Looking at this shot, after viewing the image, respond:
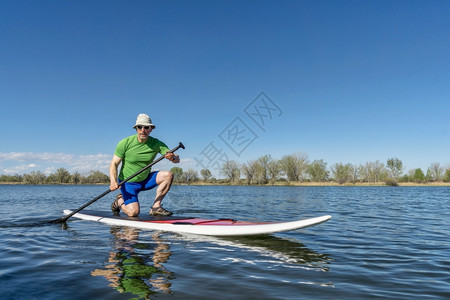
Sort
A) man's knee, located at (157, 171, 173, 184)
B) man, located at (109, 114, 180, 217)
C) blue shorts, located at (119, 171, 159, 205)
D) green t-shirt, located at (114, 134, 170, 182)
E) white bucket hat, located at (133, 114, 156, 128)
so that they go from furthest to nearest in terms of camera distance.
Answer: man's knee, located at (157, 171, 173, 184) < blue shorts, located at (119, 171, 159, 205) < green t-shirt, located at (114, 134, 170, 182) < man, located at (109, 114, 180, 217) < white bucket hat, located at (133, 114, 156, 128)

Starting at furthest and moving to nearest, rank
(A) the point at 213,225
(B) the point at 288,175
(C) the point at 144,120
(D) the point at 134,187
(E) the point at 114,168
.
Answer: (B) the point at 288,175
(D) the point at 134,187
(E) the point at 114,168
(C) the point at 144,120
(A) the point at 213,225

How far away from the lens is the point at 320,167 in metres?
88.2

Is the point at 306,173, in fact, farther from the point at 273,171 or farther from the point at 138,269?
the point at 138,269

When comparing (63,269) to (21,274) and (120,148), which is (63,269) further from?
(120,148)

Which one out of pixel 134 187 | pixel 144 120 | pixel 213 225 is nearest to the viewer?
pixel 213 225

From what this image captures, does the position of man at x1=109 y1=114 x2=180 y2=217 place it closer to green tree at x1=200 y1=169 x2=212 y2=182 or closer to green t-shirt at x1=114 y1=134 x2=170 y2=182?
green t-shirt at x1=114 y1=134 x2=170 y2=182

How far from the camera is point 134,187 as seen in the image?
23.9 ft

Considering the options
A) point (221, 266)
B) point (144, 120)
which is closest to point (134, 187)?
point (144, 120)

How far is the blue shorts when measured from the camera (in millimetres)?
7266

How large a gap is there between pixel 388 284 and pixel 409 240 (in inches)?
131

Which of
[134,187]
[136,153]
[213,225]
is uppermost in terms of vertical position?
[136,153]

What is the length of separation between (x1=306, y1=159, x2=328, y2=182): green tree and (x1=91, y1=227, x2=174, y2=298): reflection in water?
86.0m

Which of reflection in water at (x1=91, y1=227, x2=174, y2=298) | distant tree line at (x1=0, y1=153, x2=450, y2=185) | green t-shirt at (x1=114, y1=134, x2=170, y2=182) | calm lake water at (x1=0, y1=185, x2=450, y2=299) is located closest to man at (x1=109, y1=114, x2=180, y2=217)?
green t-shirt at (x1=114, y1=134, x2=170, y2=182)

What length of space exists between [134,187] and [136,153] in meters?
0.87
